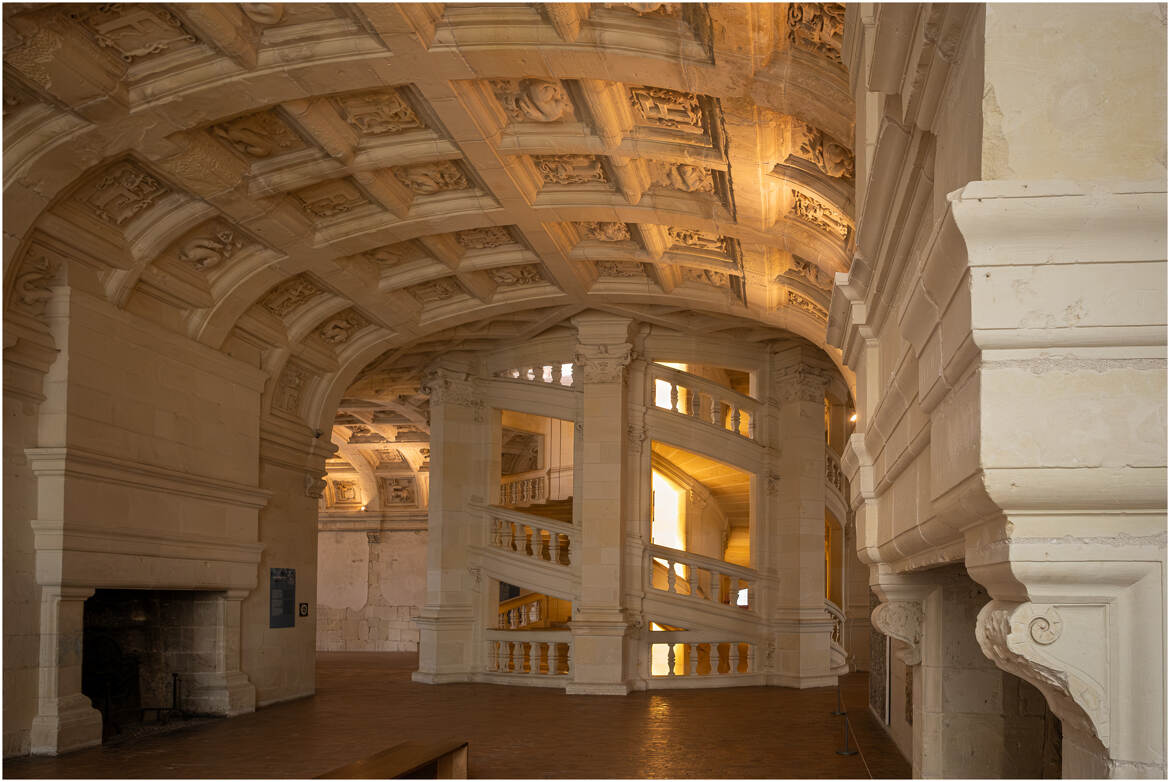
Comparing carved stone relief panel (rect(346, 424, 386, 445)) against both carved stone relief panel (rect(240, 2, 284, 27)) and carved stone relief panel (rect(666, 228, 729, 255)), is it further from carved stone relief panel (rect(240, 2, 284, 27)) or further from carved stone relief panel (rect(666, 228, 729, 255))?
carved stone relief panel (rect(240, 2, 284, 27))

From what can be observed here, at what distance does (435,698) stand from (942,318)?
42.0 feet

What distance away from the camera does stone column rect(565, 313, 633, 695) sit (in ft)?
51.4

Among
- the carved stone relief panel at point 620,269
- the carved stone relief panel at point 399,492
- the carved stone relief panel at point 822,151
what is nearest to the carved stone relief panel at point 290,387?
the carved stone relief panel at point 620,269

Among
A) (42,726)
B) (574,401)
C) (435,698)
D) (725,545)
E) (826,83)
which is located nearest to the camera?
(826,83)

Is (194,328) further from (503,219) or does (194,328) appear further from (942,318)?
(942,318)

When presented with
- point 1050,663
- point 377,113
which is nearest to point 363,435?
point 377,113

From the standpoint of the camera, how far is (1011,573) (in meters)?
2.66

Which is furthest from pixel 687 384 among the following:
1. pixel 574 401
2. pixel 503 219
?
pixel 503 219

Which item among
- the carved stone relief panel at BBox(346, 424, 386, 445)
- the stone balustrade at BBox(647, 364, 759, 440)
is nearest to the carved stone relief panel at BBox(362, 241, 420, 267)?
the stone balustrade at BBox(647, 364, 759, 440)

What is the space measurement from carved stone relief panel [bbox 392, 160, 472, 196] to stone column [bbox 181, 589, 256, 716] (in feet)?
17.2

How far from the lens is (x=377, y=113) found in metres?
9.91

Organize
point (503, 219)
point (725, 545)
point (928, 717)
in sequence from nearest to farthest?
point (928, 717) → point (503, 219) → point (725, 545)

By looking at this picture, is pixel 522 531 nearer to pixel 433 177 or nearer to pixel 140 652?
pixel 140 652

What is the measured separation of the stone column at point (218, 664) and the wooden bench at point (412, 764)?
5.41 meters
